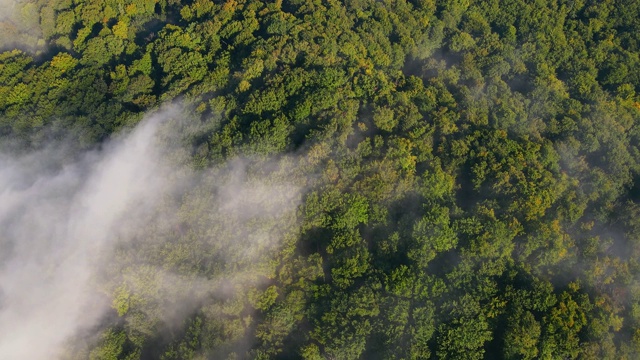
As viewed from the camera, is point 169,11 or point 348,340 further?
point 169,11

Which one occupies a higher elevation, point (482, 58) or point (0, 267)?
point (482, 58)

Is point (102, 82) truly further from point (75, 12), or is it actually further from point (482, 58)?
point (482, 58)

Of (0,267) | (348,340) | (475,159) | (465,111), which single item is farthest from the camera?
(465,111)

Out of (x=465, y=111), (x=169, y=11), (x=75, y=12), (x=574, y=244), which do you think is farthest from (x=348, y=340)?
(x=75, y=12)

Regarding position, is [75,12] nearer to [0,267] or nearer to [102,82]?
[102,82]

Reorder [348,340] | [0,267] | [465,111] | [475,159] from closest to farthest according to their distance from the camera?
[348,340] < [0,267] < [475,159] < [465,111]

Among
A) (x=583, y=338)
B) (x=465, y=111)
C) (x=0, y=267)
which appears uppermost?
(x=465, y=111)

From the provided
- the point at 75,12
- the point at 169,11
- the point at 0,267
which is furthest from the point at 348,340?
the point at 75,12
